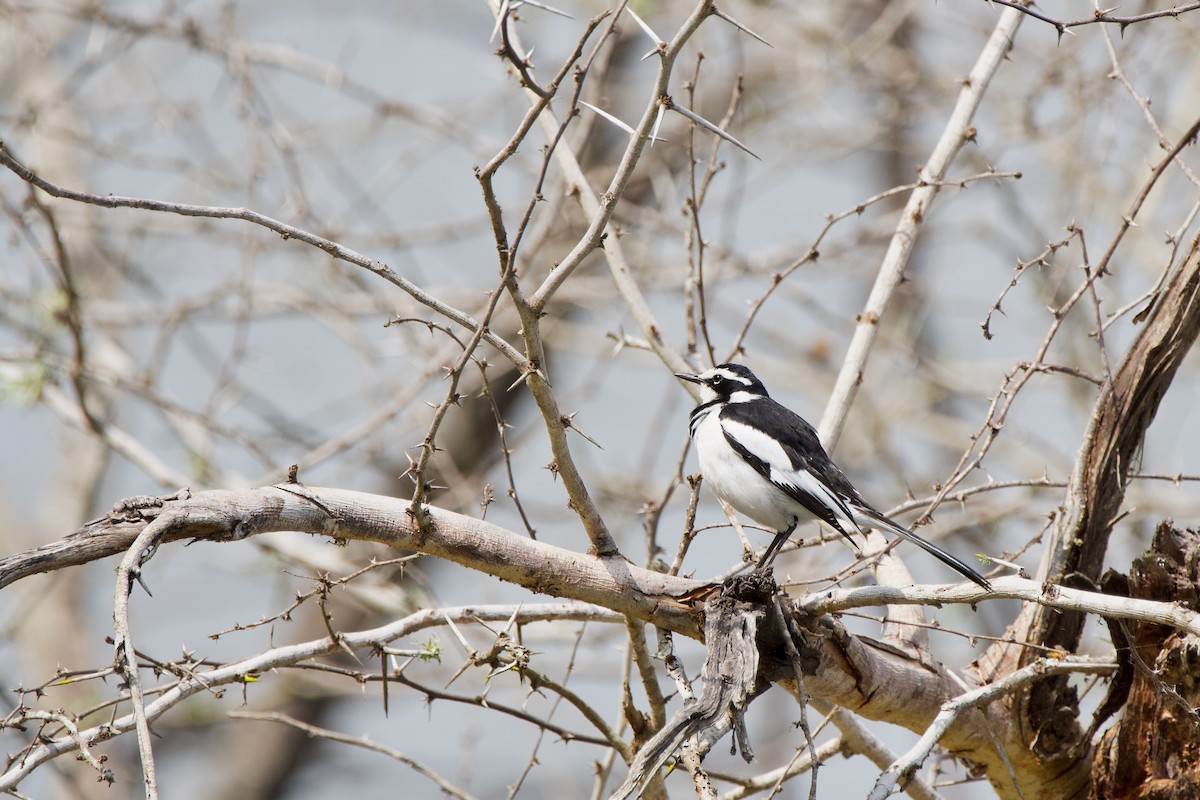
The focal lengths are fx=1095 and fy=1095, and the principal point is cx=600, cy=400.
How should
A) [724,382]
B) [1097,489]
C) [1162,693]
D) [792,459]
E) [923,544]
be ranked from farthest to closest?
[724,382] < [792,459] < [923,544] < [1097,489] < [1162,693]

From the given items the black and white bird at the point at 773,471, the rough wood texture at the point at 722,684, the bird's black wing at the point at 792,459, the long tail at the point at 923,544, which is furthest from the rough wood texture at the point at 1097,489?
the rough wood texture at the point at 722,684

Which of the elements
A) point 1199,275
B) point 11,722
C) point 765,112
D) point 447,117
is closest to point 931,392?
point 765,112

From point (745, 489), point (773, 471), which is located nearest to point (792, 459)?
point (773, 471)

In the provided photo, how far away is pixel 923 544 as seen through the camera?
3898 mm

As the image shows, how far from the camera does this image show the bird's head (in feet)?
15.8

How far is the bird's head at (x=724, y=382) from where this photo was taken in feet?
15.8

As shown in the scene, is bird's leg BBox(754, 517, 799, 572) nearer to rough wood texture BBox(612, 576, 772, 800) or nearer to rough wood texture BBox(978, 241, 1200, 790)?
rough wood texture BBox(978, 241, 1200, 790)

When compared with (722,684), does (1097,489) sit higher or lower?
higher

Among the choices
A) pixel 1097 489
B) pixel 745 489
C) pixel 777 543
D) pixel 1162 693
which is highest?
pixel 745 489

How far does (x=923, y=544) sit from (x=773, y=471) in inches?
28.7

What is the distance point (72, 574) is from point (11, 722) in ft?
28.1

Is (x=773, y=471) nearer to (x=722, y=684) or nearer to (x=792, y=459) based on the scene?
(x=792, y=459)

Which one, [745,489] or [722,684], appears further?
[745,489]

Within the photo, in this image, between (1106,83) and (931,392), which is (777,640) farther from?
(931,392)
